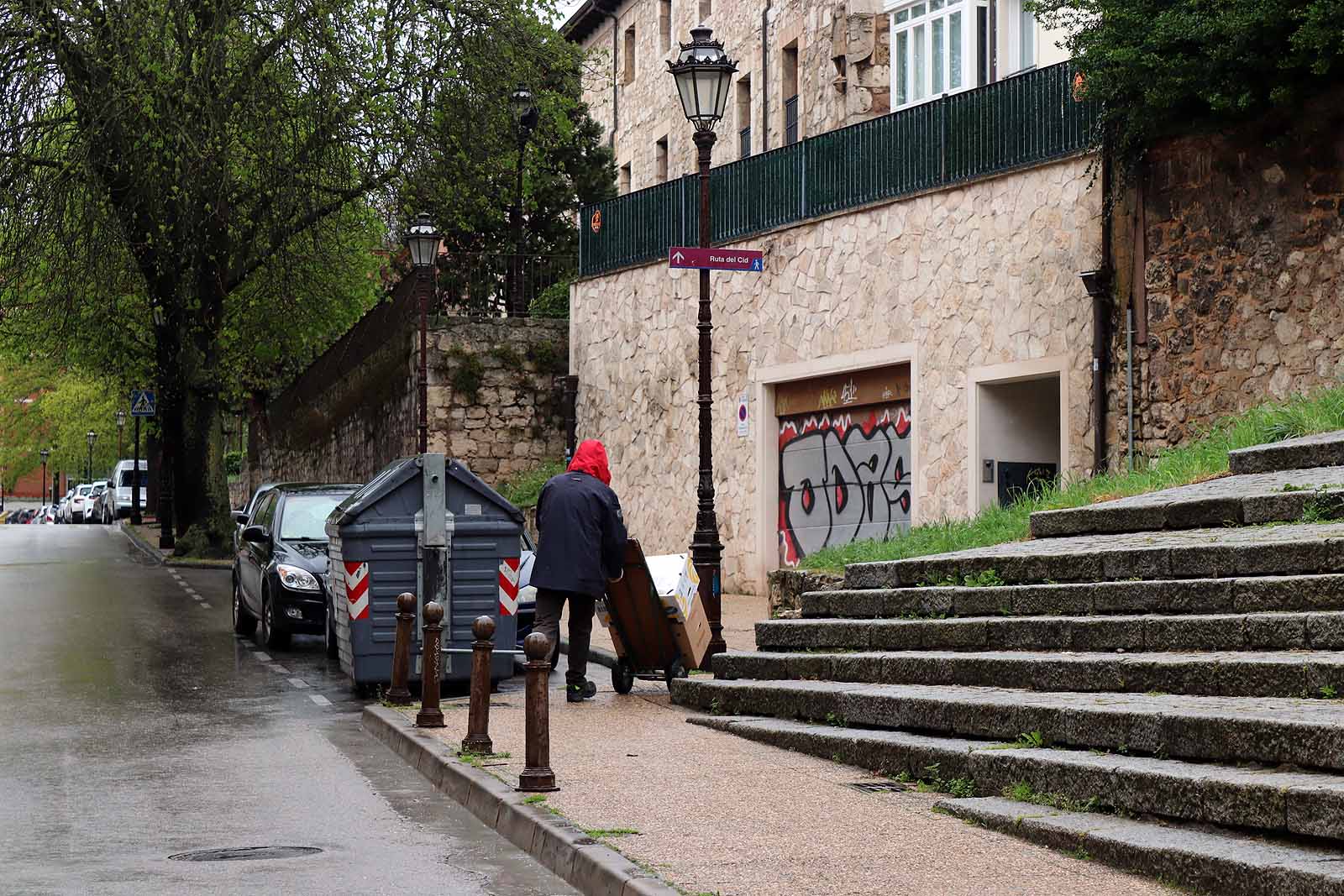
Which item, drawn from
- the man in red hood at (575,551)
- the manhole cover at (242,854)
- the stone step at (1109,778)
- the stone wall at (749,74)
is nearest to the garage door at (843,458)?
the man in red hood at (575,551)

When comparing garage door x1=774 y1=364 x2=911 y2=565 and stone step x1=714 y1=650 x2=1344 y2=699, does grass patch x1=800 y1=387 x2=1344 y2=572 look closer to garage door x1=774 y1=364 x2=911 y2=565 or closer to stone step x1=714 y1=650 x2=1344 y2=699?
stone step x1=714 y1=650 x2=1344 y2=699

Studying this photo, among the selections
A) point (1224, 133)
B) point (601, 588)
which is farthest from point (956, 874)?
point (1224, 133)

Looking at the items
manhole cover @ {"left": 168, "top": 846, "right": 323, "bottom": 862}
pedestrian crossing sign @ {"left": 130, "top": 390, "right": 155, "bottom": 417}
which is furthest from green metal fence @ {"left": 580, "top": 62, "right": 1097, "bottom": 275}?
pedestrian crossing sign @ {"left": 130, "top": 390, "right": 155, "bottom": 417}

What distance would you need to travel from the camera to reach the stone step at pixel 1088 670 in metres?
7.61

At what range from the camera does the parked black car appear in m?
16.9

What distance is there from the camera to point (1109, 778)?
732cm

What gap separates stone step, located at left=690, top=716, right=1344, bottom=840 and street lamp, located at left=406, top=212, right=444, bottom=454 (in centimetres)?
1666

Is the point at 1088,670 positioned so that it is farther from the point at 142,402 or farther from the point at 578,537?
the point at 142,402

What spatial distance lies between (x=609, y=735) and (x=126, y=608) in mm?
12759

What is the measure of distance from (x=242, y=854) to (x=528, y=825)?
121 centimetres

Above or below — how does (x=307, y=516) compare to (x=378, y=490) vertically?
below

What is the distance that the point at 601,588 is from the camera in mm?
12617

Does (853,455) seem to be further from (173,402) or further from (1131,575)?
(173,402)

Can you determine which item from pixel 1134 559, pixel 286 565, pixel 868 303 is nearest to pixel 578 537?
pixel 1134 559
